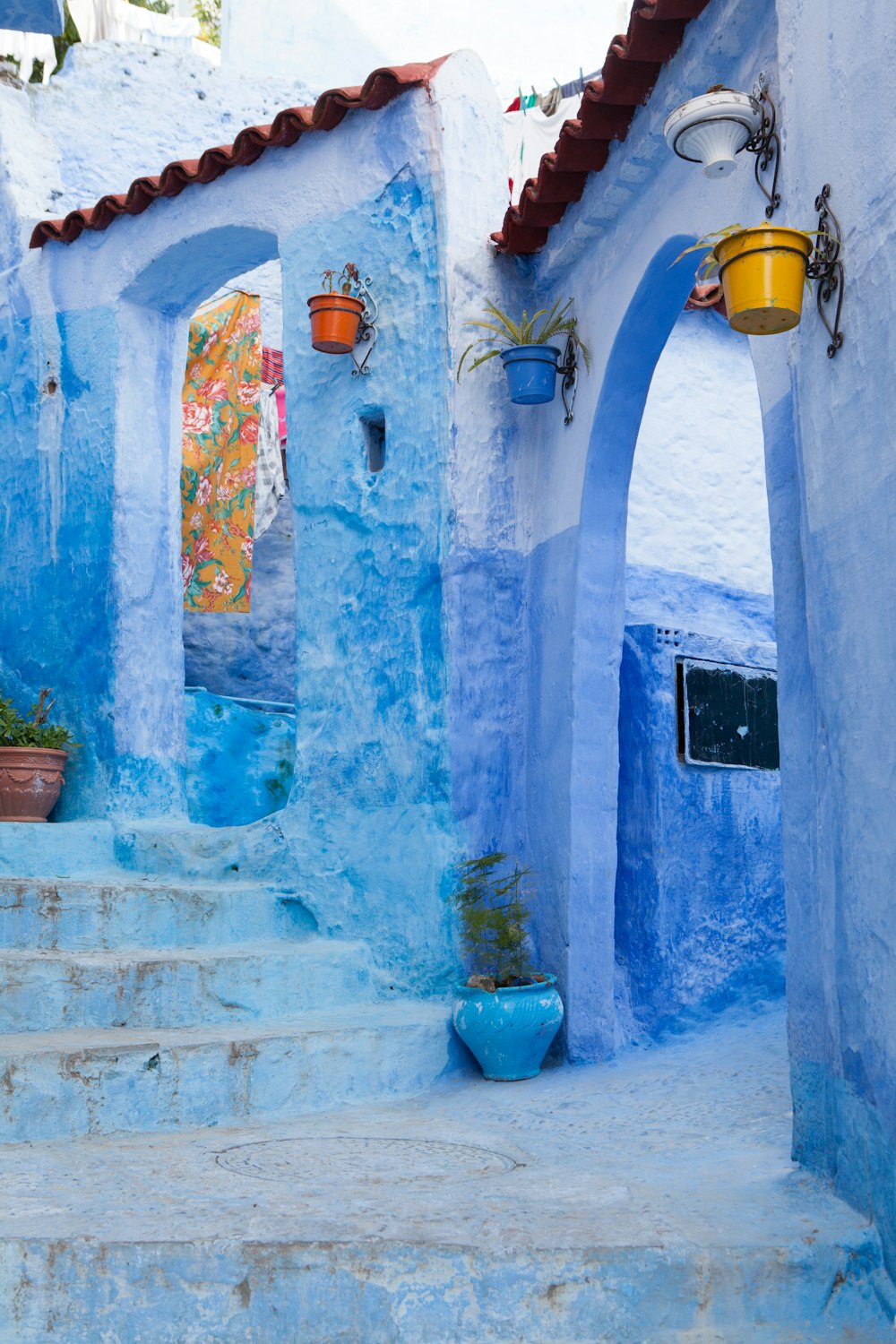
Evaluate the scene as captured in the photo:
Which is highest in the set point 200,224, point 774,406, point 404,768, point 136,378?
→ point 200,224

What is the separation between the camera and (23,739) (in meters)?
6.47

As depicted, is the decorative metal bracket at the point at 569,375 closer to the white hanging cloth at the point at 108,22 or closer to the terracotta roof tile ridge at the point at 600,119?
the terracotta roof tile ridge at the point at 600,119

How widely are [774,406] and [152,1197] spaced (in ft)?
9.13

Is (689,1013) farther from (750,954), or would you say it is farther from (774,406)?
(774,406)

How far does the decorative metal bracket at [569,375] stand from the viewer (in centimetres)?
565

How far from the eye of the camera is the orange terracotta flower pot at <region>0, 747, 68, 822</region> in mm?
6340

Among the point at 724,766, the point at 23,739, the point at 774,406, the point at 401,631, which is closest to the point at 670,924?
the point at 724,766

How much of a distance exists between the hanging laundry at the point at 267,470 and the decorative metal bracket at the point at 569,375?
351 centimetres

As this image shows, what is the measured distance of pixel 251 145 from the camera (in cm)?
623

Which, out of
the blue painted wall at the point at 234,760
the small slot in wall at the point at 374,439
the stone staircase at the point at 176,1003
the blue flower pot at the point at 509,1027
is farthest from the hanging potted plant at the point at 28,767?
the blue flower pot at the point at 509,1027

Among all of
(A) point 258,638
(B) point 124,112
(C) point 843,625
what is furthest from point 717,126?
(B) point 124,112

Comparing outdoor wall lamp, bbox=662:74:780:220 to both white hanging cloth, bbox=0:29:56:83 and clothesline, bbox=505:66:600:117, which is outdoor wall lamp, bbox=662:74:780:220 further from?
white hanging cloth, bbox=0:29:56:83

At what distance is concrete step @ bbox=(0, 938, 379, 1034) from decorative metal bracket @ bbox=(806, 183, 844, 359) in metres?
3.19

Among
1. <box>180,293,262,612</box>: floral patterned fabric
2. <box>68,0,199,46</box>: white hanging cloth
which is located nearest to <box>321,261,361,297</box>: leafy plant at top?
<box>180,293,262,612</box>: floral patterned fabric
